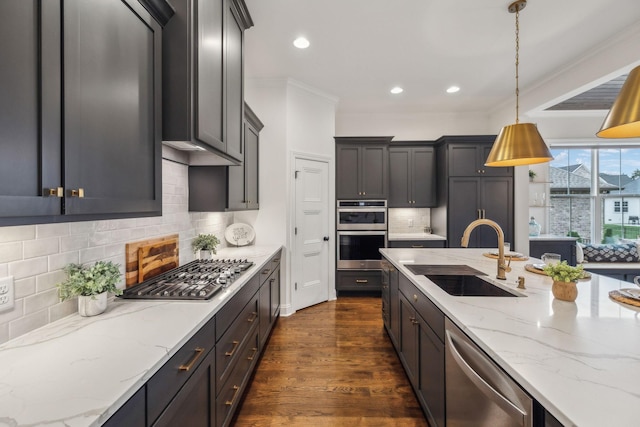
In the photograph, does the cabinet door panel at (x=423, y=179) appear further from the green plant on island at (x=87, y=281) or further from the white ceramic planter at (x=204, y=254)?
the green plant on island at (x=87, y=281)

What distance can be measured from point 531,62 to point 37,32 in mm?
4081

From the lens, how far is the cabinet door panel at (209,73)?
1.42 metres

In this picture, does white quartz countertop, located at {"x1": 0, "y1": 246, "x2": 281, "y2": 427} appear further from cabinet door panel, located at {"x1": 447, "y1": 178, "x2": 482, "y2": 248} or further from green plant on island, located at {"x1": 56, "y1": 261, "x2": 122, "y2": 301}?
cabinet door panel, located at {"x1": 447, "y1": 178, "x2": 482, "y2": 248}

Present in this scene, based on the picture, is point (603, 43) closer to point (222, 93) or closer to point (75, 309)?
point (222, 93)

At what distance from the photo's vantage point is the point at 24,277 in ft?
3.50

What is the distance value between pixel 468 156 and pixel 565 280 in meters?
3.33

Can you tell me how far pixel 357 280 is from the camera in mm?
4199

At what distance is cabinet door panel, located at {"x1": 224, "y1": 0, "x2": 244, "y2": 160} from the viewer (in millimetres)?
1858

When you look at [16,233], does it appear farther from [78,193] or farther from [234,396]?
[234,396]

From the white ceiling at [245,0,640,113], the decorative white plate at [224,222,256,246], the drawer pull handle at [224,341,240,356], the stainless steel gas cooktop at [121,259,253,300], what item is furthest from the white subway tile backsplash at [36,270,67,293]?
the white ceiling at [245,0,640,113]

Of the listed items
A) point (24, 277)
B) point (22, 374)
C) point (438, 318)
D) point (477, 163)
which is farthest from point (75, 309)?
point (477, 163)

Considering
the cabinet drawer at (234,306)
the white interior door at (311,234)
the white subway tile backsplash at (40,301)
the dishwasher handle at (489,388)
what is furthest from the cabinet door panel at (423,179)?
the white subway tile backsplash at (40,301)

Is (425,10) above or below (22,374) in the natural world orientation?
above

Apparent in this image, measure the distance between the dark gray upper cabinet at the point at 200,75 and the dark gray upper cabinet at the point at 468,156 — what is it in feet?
11.5
